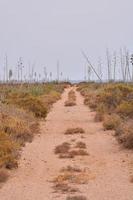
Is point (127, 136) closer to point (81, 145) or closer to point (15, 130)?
point (81, 145)

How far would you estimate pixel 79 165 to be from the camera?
14664mm

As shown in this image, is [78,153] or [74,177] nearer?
[74,177]

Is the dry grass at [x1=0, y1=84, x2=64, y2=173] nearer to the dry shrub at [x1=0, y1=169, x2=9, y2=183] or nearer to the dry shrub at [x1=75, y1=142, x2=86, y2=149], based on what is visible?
the dry shrub at [x1=0, y1=169, x2=9, y2=183]

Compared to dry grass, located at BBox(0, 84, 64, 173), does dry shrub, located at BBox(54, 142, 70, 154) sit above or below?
below

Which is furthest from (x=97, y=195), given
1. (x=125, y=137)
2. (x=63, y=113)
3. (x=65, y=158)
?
(x=63, y=113)

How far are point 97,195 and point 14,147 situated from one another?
518cm

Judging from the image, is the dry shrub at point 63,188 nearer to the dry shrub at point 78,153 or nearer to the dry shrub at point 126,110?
the dry shrub at point 78,153

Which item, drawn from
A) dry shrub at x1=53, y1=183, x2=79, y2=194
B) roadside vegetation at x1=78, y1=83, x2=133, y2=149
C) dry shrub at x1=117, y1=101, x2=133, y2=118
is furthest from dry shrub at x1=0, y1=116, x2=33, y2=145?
dry shrub at x1=117, y1=101, x2=133, y2=118

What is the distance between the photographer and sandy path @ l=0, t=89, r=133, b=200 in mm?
11578

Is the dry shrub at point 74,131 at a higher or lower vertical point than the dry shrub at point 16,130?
lower

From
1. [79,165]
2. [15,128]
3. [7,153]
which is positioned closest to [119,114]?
[15,128]

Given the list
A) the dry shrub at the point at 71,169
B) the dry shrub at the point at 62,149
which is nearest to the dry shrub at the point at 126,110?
the dry shrub at the point at 62,149

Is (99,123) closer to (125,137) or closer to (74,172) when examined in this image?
(125,137)

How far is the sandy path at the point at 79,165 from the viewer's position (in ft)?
38.0
